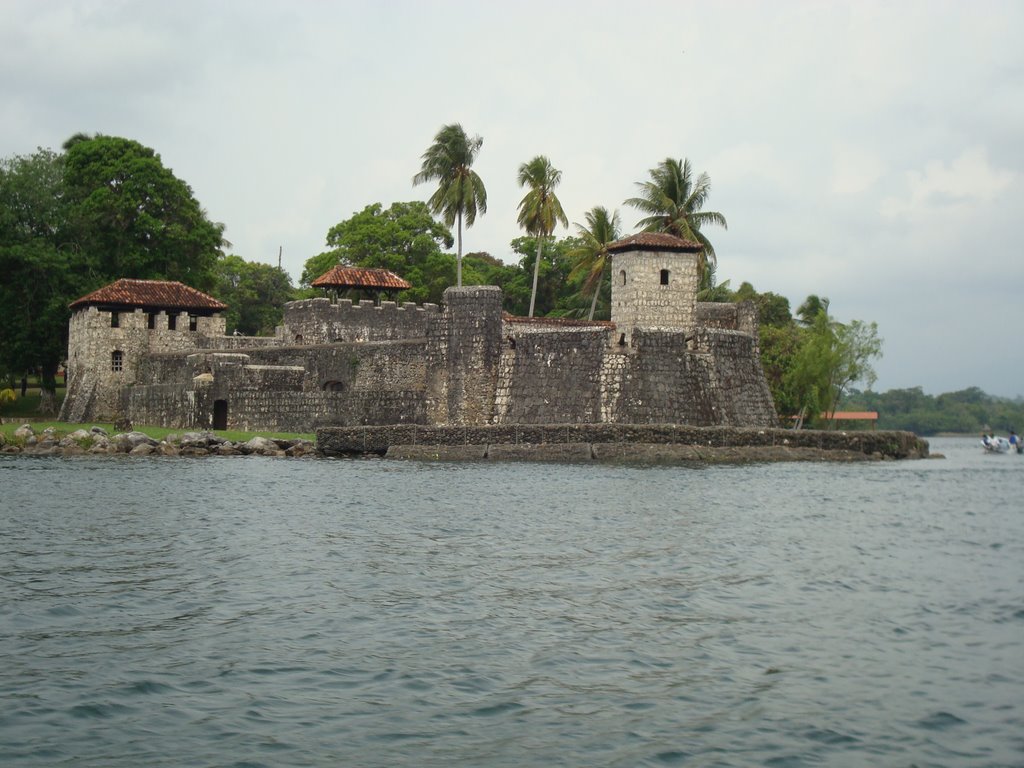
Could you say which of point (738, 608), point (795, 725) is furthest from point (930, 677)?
point (738, 608)

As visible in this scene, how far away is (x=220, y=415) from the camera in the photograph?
134ft

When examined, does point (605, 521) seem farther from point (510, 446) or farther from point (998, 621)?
point (510, 446)

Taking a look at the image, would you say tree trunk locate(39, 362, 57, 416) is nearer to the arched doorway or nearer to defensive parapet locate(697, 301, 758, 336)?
the arched doorway

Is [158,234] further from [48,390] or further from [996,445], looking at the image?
[996,445]

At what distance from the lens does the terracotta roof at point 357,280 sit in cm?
4831

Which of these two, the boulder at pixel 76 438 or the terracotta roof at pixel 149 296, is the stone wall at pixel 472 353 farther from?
the terracotta roof at pixel 149 296

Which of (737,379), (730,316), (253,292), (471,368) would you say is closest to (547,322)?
(471,368)

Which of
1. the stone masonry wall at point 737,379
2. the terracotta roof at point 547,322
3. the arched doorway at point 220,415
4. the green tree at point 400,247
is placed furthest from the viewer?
the green tree at point 400,247

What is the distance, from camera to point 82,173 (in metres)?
50.2

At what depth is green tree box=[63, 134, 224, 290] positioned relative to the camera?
49.1m

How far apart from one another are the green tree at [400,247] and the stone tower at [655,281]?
2601cm

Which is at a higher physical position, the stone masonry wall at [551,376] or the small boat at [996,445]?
the stone masonry wall at [551,376]

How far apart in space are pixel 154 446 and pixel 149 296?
12.1 metres

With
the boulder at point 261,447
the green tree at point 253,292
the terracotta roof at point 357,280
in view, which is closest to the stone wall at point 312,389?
the boulder at point 261,447
